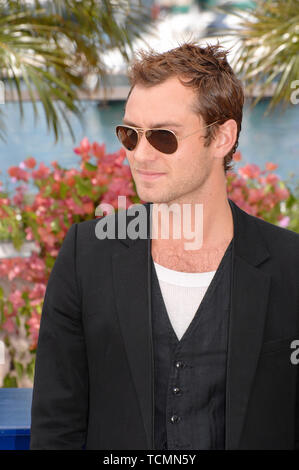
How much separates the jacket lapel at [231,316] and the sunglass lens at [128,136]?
26 cm

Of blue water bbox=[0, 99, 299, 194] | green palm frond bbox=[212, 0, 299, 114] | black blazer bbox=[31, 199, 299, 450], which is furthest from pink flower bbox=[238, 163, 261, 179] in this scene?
blue water bbox=[0, 99, 299, 194]

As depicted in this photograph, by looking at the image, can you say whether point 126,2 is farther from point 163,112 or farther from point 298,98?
point 163,112

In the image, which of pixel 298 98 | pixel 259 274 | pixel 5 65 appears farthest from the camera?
pixel 298 98

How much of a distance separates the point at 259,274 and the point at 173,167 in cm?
36

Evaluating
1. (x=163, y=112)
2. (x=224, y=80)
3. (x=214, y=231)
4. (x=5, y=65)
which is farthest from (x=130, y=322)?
(x=5, y=65)

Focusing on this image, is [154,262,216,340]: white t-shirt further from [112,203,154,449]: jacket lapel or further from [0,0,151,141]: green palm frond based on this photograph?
[0,0,151,141]: green palm frond

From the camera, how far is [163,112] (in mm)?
1541

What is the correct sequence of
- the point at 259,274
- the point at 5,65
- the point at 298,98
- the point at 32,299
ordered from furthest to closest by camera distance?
the point at 298,98 < the point at 5,65 < the point at 32,299 < the point at 259,274

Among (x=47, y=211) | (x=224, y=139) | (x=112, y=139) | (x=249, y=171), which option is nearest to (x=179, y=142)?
(x=224, y=139)

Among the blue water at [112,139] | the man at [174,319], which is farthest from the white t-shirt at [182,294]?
the blue water at [112,139]

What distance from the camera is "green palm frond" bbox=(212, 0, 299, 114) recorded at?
5656 millimetres

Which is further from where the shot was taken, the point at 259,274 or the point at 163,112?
the point at 259,274

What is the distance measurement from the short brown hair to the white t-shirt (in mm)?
340
